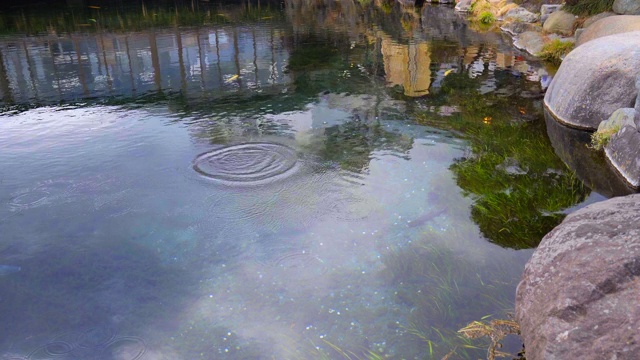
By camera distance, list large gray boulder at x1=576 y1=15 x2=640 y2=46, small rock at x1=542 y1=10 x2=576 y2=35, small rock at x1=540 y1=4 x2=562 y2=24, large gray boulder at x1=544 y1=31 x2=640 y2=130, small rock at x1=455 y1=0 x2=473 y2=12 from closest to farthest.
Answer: large gray boulder at x1=544 y1=31 x2=640 y2=130
large gray boulder at x1=576 y1=15 x2=640 y2=46
small rock at x1=542 y1=10 x2=576 y2=35
small rock at x1=540 y1=4 x2=562 y2=24
small rock at x1=455 y1=0 x2=473 y2=12

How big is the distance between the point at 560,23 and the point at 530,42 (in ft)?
4.34

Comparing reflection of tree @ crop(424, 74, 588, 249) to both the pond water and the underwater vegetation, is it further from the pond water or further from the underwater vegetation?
the underwater vegetation

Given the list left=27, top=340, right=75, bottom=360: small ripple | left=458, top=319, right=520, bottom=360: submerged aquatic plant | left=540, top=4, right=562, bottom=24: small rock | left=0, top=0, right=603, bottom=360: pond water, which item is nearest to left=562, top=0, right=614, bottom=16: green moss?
left=540, top=4, right=562, bottom=24: small rock

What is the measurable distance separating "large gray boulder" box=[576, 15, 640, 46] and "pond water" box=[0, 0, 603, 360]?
1.54 m

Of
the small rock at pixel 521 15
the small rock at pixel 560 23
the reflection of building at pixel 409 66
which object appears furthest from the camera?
the small rock at pixel 521 15

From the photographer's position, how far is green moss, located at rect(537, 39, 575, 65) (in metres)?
14.9

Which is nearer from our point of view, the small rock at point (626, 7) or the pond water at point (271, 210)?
the pond water at point (271, 210)

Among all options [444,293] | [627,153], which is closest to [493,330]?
[444,293]

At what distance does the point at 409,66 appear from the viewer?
47.4 feet

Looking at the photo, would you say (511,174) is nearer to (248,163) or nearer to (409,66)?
(248,163)

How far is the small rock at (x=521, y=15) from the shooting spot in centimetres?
2092

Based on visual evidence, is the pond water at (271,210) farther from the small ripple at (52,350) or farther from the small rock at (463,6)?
the small rock at (463,6)

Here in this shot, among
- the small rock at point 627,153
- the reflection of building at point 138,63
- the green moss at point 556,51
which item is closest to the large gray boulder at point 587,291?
the small rock at point 627,153

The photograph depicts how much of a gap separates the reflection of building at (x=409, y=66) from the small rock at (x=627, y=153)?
4.76 metres
